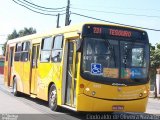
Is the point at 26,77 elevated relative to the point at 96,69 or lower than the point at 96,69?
lower

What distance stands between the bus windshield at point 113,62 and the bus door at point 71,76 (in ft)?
2.34

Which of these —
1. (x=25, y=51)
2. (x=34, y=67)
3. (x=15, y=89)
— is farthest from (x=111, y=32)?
(x=15, y=89)

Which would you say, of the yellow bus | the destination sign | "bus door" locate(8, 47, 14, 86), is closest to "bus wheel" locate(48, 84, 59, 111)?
the yellow bus

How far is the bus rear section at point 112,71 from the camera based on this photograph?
12.4 metres

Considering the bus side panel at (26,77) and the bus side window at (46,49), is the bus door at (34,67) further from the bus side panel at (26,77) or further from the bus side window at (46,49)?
the bus side window at (46,49)

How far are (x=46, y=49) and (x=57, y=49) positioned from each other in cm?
Result: 144

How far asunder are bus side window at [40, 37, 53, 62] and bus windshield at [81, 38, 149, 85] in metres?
3.45

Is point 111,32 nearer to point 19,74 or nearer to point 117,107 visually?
point 117,107

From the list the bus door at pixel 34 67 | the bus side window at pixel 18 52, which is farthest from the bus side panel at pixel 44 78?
the bus side window at pixel 18 52

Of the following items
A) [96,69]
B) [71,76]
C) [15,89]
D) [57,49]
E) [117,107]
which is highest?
[57,49]

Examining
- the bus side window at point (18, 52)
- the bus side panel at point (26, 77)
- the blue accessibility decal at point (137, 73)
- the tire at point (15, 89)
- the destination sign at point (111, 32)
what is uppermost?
the destination sign at point (111, 32)

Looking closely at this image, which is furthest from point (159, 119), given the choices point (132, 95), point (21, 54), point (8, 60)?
point (8, 60)

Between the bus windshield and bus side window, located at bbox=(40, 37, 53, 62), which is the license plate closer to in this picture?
the bus windshield

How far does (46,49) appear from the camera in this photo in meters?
16.2
